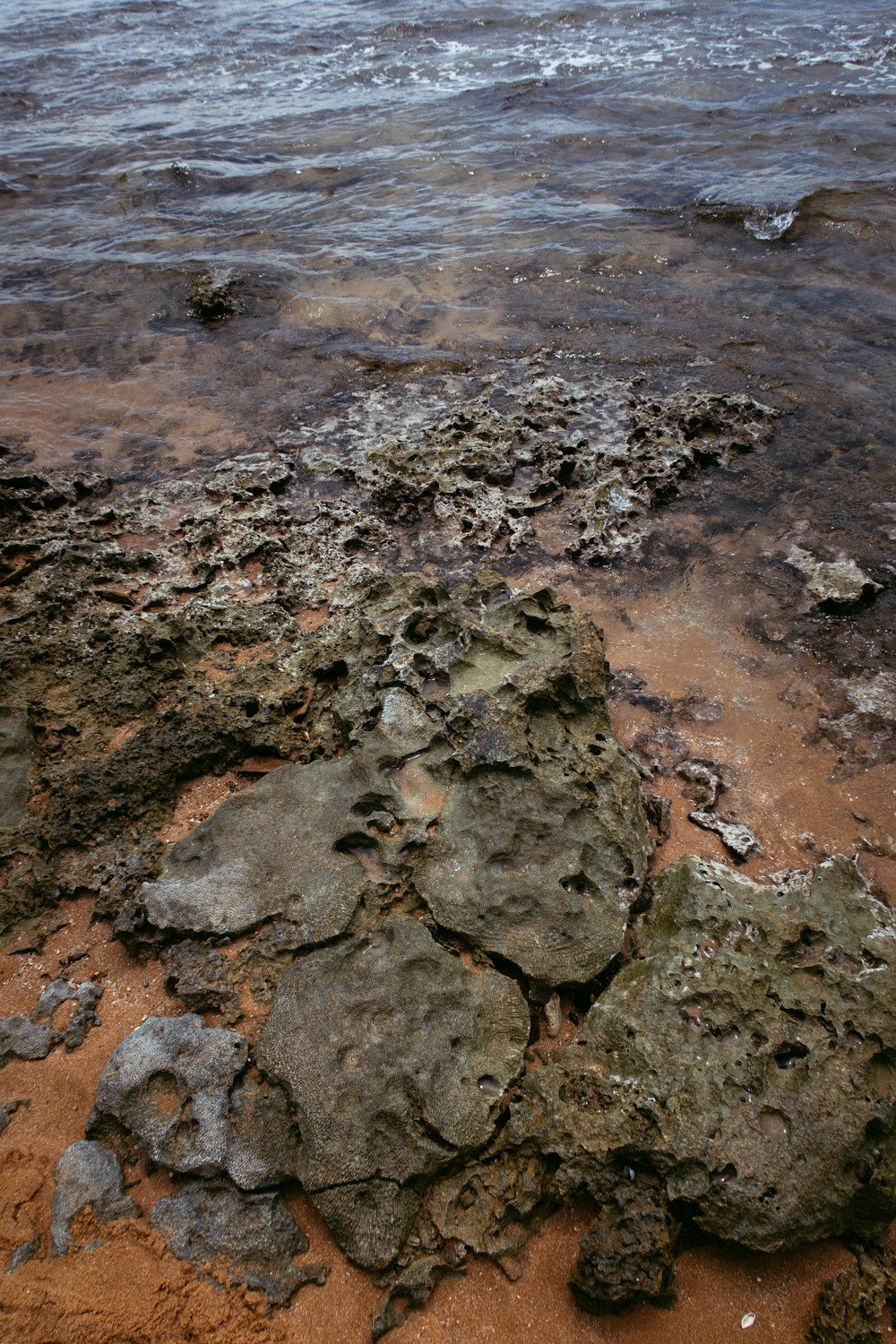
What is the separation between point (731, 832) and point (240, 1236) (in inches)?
85.2

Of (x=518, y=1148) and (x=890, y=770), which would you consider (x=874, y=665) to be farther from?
(x=518, y=1148)

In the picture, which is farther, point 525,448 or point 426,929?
point 525,448

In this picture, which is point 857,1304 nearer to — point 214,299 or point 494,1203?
point 494,1203

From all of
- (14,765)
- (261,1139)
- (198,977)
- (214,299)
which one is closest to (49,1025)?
(198,977)

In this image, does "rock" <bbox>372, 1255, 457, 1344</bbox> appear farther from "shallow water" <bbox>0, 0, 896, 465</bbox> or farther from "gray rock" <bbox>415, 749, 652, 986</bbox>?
"shallow water" <bbox>0, 0, 896, 465</bbox>

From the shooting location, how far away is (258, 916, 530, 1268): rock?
2193mm

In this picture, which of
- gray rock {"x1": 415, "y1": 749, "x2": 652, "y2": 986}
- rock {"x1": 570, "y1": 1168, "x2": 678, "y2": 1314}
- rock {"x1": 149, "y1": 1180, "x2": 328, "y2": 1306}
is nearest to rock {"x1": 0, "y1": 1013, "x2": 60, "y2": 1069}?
rock {"x1": 149, "y1": 1180, "x2": 328, "y2": 1306}

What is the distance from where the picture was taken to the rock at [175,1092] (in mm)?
2264

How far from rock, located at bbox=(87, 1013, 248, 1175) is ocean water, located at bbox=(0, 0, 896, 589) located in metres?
4.03

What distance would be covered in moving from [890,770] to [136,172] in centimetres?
1077

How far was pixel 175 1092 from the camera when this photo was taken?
2373mm

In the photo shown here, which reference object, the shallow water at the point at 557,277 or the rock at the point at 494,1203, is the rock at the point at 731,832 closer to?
the shallow water at the point at 557,277

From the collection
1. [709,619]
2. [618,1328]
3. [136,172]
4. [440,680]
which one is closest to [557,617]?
[440,680]

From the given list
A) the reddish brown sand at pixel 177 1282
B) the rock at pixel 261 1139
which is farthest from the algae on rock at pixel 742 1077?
the rock at pixel 261 1139
